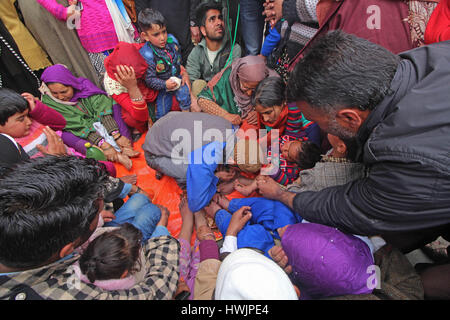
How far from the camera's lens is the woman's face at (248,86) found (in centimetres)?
248

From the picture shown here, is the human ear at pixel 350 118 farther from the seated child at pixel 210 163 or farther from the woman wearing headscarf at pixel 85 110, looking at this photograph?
the woman wearing headscarf at pixel 85 110

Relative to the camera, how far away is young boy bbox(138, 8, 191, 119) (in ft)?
8.80

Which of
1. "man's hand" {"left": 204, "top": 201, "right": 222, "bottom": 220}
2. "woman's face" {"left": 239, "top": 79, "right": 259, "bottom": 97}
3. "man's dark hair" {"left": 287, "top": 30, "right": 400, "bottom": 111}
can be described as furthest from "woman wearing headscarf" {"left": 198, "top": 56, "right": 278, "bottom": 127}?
"man's dark hair" {"left": 287, "top": 30, "right": 400, "bottom": 111}

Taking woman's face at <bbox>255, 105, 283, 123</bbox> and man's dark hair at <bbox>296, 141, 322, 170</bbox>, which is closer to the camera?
man's dark hair at <bbox>296, 141, 322, 170</bbox>

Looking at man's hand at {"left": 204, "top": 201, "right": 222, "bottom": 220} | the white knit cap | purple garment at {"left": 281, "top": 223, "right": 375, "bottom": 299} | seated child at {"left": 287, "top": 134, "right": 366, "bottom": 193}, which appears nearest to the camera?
the white knit cap

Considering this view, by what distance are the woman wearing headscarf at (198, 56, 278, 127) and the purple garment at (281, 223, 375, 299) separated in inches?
62.5

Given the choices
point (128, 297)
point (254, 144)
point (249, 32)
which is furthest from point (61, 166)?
point (249, 32)

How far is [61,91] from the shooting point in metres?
2.63

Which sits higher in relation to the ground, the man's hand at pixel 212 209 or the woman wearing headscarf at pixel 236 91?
the woman wearing headscarf at pixel 236 91

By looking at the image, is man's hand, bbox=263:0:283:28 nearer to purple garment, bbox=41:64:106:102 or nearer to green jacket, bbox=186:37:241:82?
green jacket, bbox=186:37:241:82

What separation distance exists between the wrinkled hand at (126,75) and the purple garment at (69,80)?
56 cm

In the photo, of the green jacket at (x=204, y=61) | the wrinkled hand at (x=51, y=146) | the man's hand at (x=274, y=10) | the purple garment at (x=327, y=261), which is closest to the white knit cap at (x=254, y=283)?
the purple garment at (x=327, y=261)

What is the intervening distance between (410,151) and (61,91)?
10.1 ft
